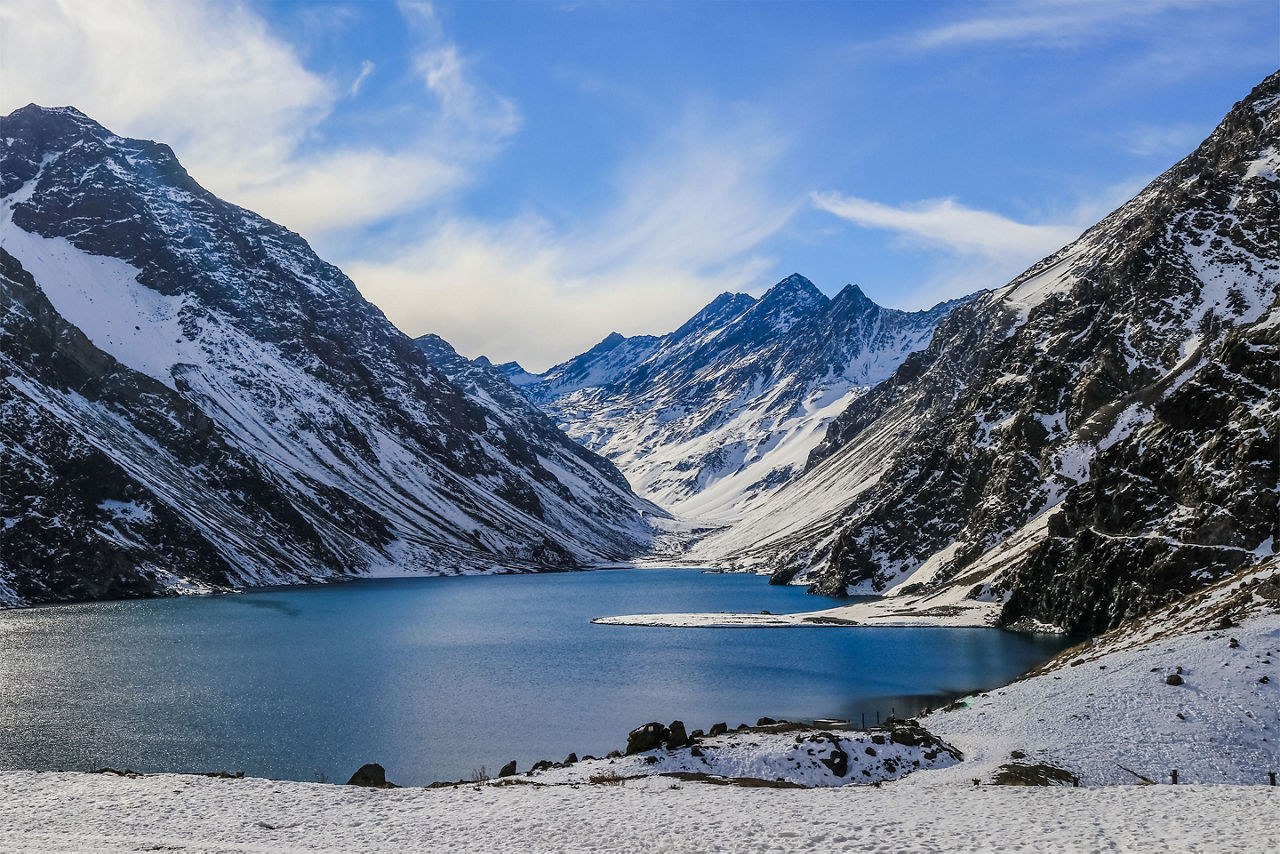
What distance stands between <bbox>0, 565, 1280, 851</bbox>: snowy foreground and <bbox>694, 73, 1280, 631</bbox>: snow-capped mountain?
127 feet

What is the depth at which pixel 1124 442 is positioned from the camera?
96.1 meters

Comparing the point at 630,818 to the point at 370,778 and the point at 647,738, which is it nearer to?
the point at 647,738

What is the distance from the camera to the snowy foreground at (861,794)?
2316 cm

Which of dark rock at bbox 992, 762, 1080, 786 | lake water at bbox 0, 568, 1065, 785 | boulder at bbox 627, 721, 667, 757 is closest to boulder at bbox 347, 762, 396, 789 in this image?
lake water at bbox 0, 568, 1065, 785

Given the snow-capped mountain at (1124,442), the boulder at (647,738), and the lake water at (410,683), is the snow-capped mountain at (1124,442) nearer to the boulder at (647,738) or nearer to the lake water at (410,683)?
the lake water at (410,683)

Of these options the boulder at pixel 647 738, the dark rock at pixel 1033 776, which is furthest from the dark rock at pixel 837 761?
the boulder at pixel 647 738

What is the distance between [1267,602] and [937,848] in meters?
39.7

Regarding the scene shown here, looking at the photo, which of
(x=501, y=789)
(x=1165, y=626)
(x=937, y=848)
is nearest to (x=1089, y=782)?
(x=937, y=848)

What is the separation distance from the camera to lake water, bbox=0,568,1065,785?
53344 mm

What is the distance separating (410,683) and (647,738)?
4421 centimetres

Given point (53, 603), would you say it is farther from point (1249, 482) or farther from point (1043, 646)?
point (1249, 482)

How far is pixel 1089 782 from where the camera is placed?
111ft

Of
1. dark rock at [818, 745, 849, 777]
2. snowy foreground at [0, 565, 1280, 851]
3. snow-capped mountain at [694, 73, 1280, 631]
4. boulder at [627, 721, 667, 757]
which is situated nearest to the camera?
snowy foreground at [0, 565, 1280, 851]

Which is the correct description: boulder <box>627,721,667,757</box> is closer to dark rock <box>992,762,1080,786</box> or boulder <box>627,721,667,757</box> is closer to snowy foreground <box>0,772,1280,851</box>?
snowy foreground <box>0,772,1280,851</box>
